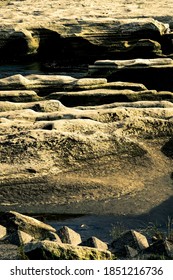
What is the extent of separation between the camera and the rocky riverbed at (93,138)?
1278cm

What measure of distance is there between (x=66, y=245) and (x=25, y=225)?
1802 mm

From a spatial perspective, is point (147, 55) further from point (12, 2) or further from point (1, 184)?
point (12, 2)

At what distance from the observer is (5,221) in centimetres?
1121

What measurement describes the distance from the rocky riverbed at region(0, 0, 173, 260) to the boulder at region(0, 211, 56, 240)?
1213 millimetres

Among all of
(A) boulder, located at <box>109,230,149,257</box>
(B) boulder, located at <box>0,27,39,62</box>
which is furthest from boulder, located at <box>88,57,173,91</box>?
(A) boulder, located at <box>109,230,149,257</box>

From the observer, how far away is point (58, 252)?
30.3 ft

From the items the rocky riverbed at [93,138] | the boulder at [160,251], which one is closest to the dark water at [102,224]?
the rocky riverbed at [93,138]

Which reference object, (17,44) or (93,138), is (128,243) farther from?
(17,44)

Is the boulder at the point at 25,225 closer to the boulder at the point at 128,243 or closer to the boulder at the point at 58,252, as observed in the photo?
the boulder at the point at 128,243

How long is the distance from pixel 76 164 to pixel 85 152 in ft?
1.03

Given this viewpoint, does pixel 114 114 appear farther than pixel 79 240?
Yes

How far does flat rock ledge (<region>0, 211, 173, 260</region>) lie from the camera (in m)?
9.25

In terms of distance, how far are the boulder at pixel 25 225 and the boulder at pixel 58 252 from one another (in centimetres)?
158
